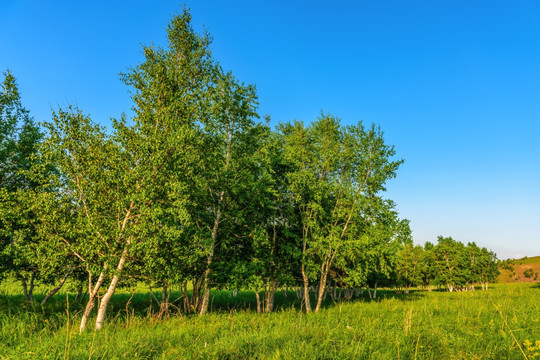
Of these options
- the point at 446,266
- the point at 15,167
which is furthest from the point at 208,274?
the point at 446,266

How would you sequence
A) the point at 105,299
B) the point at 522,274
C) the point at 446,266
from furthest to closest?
the point at 522,274, the point at 446,266, the point at 105,299

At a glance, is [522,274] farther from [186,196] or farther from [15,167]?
[15,167]

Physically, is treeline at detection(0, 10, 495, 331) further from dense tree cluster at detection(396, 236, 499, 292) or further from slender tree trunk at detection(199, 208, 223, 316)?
dense tree cluster at detection(396, 236, 499, 292)

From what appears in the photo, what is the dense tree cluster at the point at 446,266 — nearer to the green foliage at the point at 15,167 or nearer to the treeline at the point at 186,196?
the treeline at the point at 186,196

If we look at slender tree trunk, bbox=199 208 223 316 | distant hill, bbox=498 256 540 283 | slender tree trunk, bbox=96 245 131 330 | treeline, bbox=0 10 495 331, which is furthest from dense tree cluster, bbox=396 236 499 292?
slender tree trunk, bbox=96 245 131 330

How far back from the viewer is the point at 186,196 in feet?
40.3

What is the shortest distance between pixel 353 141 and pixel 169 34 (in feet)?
55.1

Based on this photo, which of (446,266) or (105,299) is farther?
(446,266)

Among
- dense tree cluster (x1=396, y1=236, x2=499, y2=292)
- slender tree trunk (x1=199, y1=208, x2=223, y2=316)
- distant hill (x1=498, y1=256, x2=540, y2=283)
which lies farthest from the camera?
distant hill (x1=498, y1=256, x2=540, y2=283)

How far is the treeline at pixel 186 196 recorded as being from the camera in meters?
12.2

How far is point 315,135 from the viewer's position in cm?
2505

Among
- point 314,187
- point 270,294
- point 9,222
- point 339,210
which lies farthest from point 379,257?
point 9,222

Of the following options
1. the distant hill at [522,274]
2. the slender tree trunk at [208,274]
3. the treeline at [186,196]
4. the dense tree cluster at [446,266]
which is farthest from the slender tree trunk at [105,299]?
the distant hill at [522,274]

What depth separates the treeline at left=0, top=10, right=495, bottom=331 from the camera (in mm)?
12234
